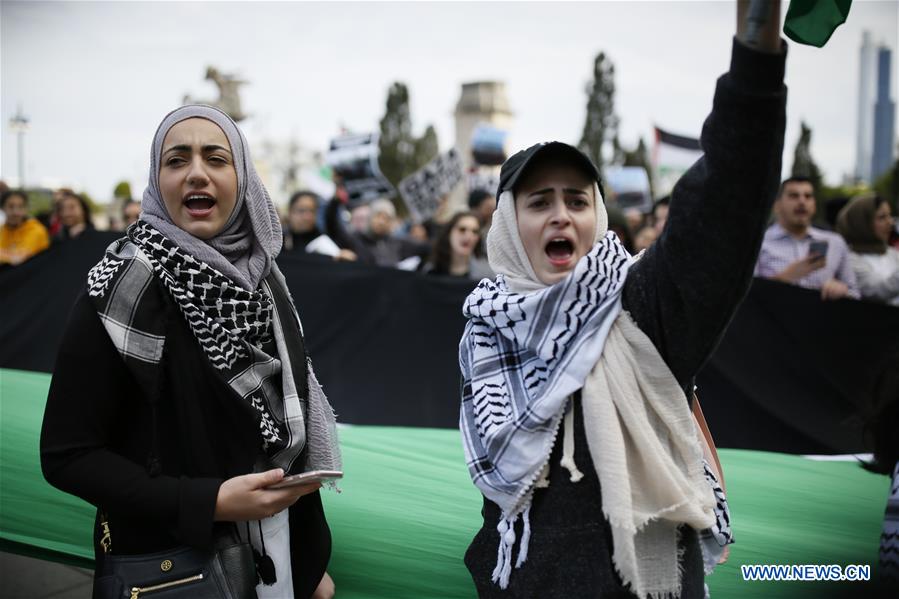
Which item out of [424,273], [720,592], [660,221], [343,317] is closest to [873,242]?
[660,221]

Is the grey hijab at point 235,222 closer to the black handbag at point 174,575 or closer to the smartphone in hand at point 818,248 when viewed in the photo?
the black handbag at point 174,575

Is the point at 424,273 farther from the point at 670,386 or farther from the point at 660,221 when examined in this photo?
the point at 670,386

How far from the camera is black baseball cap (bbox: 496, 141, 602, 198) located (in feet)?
5.58

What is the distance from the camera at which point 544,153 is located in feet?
5.68

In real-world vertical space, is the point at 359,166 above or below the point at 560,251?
above

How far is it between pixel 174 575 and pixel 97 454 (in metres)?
0.33

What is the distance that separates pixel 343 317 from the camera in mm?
6004

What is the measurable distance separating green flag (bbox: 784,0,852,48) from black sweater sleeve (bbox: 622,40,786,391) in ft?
0.45

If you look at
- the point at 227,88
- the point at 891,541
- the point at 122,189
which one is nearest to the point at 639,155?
the point at 122,189

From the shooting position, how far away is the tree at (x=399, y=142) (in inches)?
1794

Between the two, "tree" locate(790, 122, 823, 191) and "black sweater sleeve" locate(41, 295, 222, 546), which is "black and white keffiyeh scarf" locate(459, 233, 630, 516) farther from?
"tree" locate(790, 122, 823, 191)

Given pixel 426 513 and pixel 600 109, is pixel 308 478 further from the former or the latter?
pixel 600 109

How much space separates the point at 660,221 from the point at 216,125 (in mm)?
5918

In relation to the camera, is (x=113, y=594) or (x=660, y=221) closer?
(x=113, y=594)
